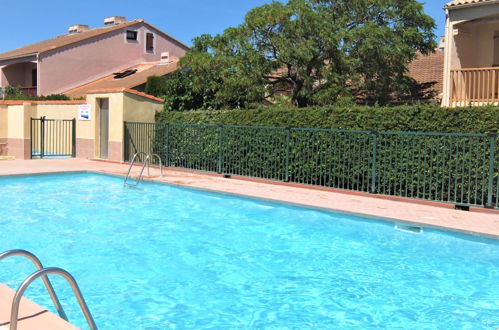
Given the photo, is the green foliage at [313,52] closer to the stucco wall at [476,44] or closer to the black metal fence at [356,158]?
the stucco wall at [476,44]

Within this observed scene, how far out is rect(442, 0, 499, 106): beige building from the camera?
54.8ft

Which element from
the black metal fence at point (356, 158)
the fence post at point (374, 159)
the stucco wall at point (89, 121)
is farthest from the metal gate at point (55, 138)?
the fence post at point (374, 159)

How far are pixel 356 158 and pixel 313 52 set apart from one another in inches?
260

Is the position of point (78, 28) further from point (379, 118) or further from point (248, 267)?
point (248, 267)

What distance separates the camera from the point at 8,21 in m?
36.9

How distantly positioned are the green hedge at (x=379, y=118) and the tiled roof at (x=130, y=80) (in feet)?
44.5

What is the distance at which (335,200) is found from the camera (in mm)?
11609

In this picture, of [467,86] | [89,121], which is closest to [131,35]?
[89,121]

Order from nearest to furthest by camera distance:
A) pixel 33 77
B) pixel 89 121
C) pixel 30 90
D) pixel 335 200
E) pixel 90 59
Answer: pixel 335 200, pixel 89 121, pixel 90 59, pixel 30 90, pixel 33 77

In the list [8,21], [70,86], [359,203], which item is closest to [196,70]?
[359,203]

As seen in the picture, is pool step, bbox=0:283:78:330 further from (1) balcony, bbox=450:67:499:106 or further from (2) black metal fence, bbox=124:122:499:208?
(1) balcony, bbox=450:67:499:106

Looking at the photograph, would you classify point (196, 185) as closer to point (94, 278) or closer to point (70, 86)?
point (94, 278)

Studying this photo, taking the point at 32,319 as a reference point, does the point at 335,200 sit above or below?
above

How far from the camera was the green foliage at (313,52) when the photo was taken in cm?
1784
